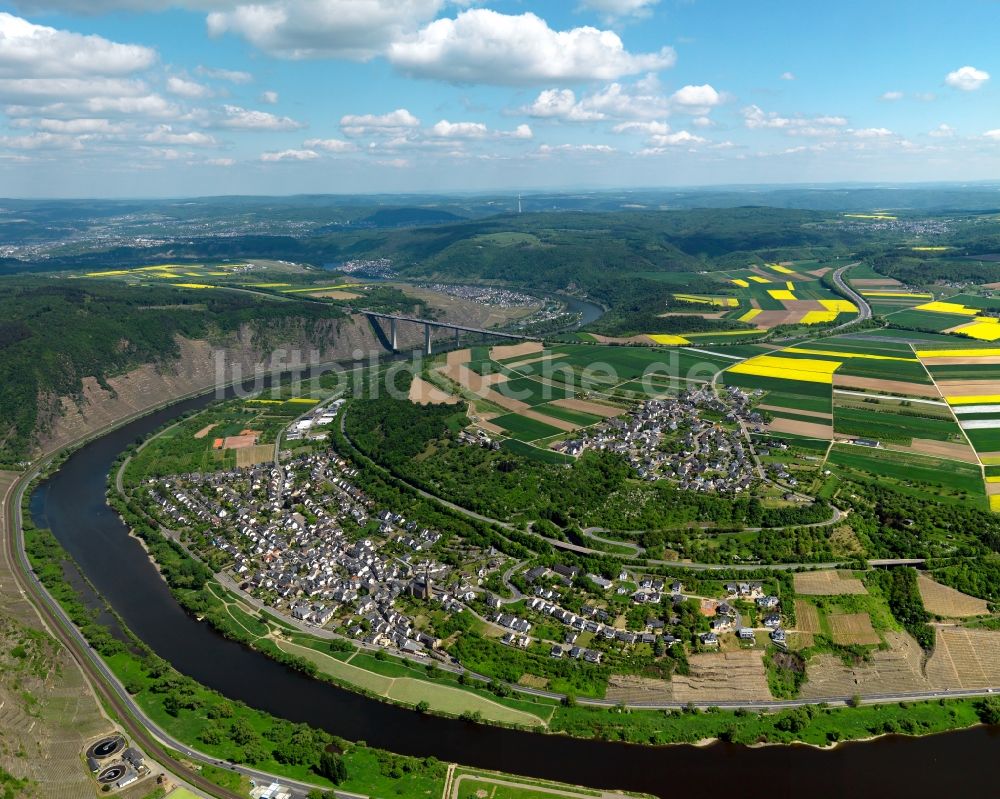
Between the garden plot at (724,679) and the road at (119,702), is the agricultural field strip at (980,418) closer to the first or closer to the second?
the garden plot at (724,679)

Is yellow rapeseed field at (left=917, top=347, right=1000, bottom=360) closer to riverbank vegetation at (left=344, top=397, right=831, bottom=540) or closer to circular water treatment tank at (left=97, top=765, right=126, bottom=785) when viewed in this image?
riverbank vegetation at (left=344, top=397, right=831, bottom=540)

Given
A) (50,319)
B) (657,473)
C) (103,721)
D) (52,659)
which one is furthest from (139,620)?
(50,319)

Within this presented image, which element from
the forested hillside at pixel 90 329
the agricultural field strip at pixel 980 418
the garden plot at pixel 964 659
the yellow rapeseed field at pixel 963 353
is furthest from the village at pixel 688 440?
the forested hillside at pixel 90 329

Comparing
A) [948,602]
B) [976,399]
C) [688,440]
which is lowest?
[948,602]

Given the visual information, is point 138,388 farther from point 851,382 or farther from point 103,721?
point 851,382

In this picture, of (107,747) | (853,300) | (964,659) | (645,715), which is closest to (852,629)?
(964,659)

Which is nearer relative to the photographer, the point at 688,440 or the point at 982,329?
the point at 688,440

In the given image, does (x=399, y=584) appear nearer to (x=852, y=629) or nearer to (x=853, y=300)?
(x=852, y=629)
